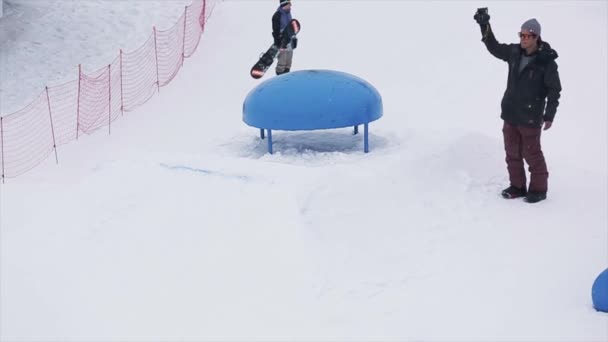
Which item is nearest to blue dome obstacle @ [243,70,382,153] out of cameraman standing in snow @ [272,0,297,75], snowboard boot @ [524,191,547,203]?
snowboard boot @ [524,191,547,203]

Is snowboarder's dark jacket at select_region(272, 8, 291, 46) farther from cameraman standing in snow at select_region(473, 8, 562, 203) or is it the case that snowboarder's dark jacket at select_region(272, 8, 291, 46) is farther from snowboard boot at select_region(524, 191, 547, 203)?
snowboard boot at select_region(524, 191, 547, 203)

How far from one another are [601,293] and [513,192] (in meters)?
2.48

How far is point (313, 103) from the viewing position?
343 inches

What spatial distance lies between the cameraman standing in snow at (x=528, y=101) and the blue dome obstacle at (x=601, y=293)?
2.10 metres

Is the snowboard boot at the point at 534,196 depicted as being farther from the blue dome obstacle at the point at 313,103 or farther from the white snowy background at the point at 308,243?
the blue dome obstacle at the point at 313,103

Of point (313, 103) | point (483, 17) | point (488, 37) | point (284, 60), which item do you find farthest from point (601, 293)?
point (284, 60)

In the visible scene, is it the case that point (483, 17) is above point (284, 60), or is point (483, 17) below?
above

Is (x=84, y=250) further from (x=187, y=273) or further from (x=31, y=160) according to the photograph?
(x=31, y=160)

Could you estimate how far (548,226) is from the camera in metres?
7.41

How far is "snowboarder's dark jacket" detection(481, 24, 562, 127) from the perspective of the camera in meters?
7.41

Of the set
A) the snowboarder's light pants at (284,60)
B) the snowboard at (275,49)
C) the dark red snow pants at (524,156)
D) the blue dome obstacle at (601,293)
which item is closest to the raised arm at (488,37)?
the dark red snow pants at (524,156)

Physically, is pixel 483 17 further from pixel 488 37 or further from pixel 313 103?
pixel 313 103

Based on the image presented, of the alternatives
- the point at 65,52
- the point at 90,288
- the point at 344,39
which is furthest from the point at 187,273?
the point at 65,52

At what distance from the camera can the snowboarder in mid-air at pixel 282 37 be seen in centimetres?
1217
